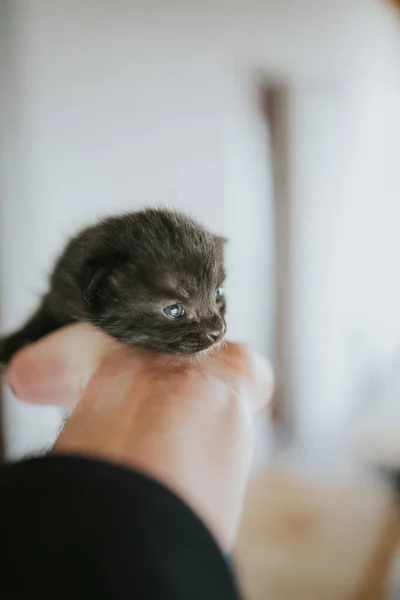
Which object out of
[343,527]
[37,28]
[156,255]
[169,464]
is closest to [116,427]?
[169,464]

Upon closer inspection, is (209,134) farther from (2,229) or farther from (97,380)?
(97,380)

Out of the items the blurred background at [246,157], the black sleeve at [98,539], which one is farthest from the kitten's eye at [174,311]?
the black sleeve at [98,539]

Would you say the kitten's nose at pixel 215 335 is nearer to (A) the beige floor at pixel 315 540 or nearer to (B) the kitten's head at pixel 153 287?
(B) the kitten's head at pixel 153 287

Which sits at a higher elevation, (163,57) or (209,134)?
(163,57)

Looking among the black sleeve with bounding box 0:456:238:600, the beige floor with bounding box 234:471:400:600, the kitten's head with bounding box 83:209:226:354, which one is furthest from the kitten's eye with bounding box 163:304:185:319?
the beige floor with bounding box 234:471:400:600

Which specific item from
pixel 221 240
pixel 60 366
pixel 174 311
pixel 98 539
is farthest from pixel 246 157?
pixel 98 539
